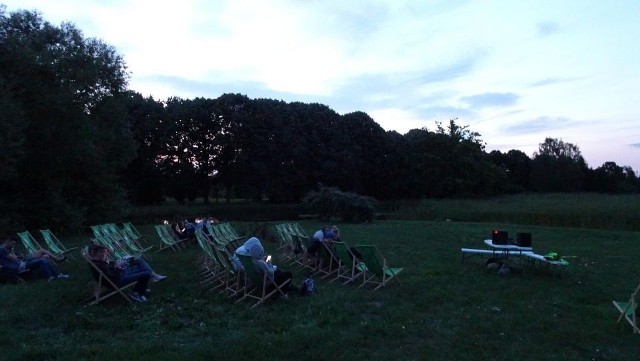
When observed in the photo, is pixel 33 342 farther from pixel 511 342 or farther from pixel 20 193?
pixel 20 193

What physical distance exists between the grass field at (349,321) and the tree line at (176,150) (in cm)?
1187

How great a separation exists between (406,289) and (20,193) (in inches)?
715

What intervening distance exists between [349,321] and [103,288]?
3611 mm

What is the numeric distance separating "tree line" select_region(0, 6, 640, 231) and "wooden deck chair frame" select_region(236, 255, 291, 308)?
497 inches

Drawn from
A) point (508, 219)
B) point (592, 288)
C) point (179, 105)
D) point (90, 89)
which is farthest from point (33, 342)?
point (179, 105)

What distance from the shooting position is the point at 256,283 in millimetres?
8078

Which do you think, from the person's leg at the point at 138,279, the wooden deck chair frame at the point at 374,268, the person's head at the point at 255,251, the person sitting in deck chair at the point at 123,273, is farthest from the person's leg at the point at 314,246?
the person's leg at the point at 138,279

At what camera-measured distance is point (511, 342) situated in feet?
19.0

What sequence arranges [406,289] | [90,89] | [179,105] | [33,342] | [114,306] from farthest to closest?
[179,105] < [90,89] < [406,289] < [114,306] < [33,342]

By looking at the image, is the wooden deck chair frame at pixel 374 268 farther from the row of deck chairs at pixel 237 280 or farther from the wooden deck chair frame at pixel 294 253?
the wooden deck chair frame at pixel 294 253

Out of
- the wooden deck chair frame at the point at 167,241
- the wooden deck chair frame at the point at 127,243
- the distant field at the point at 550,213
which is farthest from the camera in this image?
the distant field at the point at 550,213

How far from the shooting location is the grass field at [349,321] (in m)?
5.42

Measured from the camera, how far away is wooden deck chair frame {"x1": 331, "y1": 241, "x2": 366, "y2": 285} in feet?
30.9

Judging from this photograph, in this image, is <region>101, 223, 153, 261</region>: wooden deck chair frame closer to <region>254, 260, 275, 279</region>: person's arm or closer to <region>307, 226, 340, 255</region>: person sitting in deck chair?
<region>307, 226, 340, 255</region>: person sitting in deck chair
